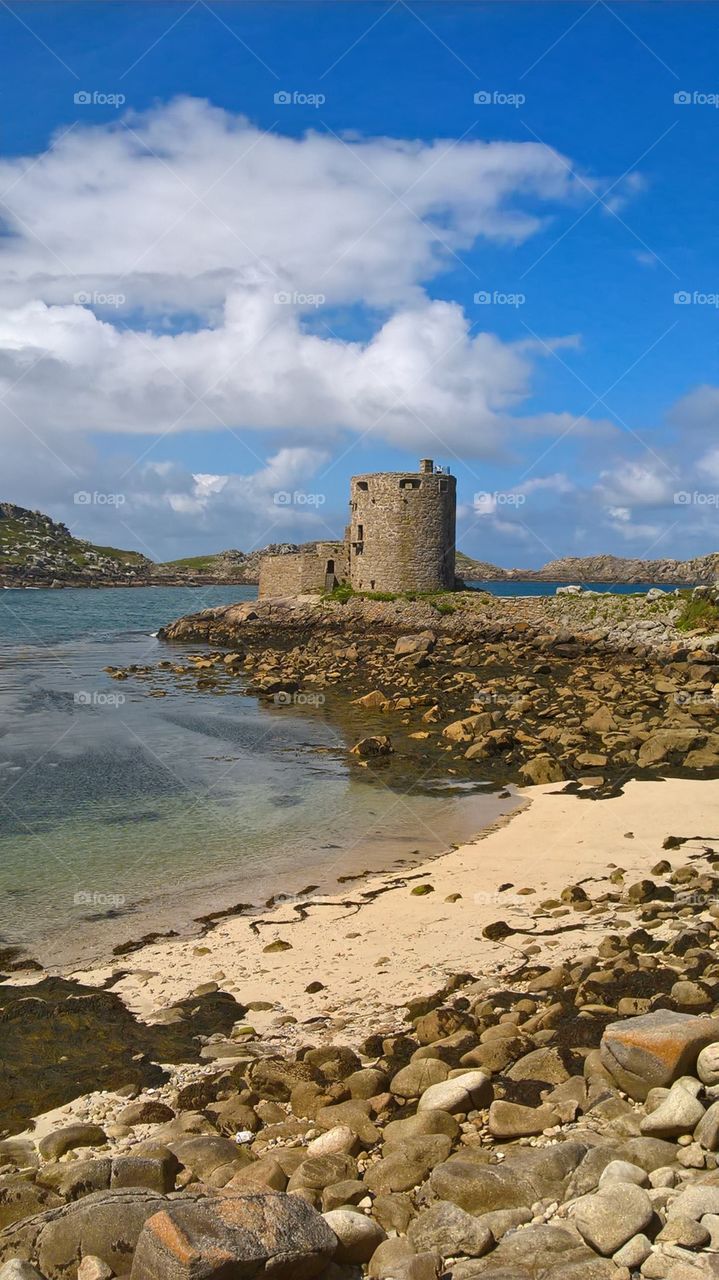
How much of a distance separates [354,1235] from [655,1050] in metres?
2.24

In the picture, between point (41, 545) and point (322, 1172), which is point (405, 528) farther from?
point (41, 545)

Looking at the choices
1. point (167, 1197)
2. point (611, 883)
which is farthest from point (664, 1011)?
point (611, 883)

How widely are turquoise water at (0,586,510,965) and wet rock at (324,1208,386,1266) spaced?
6.31m

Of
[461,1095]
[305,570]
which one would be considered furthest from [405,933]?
[305,570]

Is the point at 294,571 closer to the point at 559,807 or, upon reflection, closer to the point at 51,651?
the point at 51,651

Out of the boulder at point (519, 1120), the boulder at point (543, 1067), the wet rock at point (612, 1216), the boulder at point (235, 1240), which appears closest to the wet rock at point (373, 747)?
the boulder at point (543, 1067)

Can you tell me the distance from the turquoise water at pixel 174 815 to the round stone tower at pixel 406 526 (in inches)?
753

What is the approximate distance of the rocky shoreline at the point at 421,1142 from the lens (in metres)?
4.38

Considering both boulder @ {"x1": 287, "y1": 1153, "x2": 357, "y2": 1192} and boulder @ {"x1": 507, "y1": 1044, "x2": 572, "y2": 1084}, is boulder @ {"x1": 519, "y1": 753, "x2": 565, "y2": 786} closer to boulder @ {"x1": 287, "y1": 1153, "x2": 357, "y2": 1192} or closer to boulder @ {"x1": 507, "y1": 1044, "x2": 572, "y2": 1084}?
boulder @ {"x1": 507, "y1": 1044, "x2": 572, "y2": 1084}

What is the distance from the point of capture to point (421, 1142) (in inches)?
221

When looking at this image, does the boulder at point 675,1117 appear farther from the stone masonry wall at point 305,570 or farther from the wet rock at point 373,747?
the stone masonry wall at point 305,570

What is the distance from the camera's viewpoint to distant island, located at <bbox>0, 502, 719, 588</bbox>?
14200 cm

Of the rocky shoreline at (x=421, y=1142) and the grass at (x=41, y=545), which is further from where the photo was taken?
the grass at (x=41, y=545)

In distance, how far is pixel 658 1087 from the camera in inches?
222
